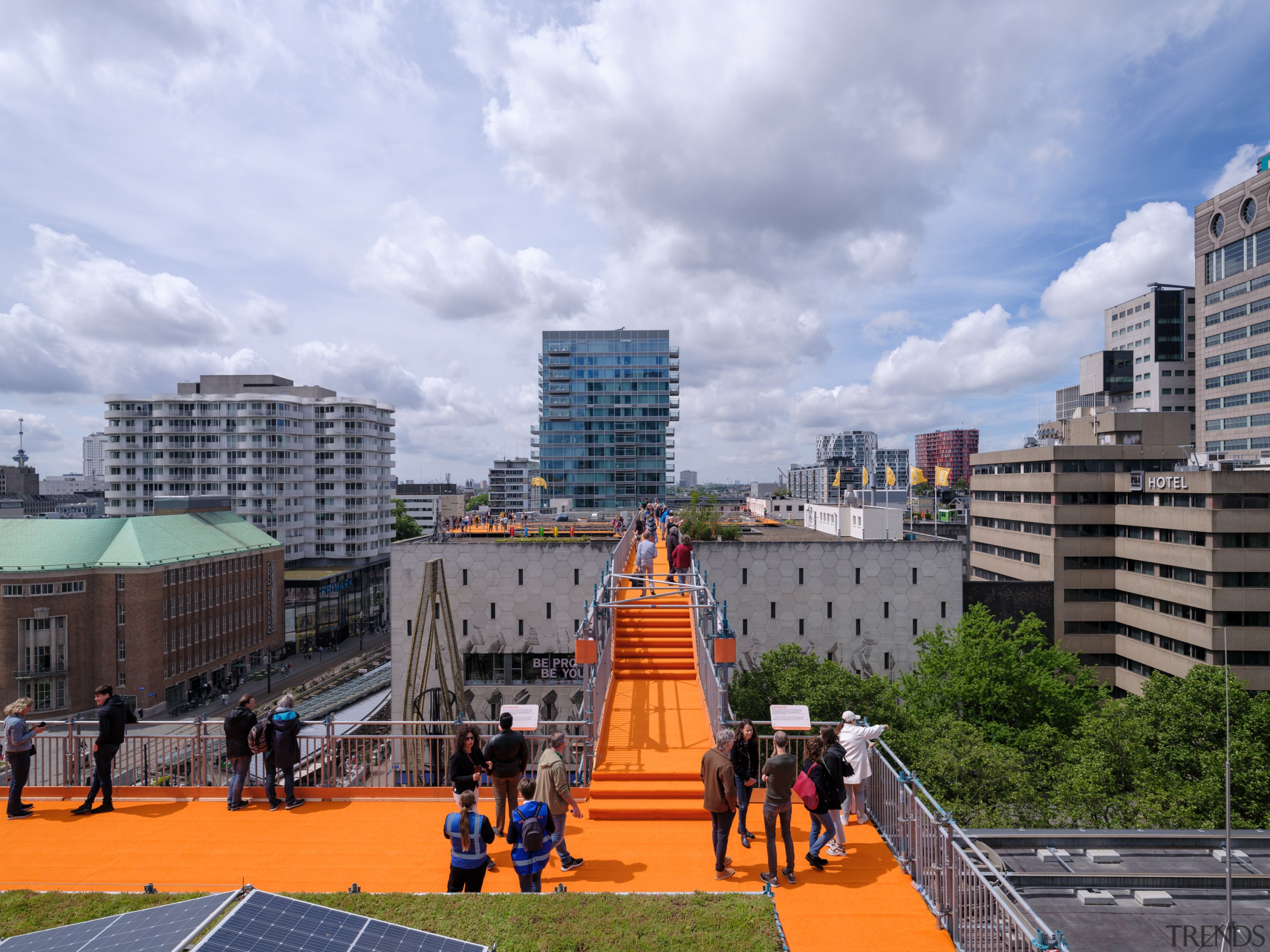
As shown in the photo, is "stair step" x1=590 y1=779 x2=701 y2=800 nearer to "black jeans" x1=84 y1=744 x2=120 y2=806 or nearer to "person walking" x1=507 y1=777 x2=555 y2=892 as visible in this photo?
"person walking" x1=507 y1=777 x2=555 y2=892

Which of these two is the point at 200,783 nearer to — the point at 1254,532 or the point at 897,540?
the point at 897,540

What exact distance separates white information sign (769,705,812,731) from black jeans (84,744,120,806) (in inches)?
347

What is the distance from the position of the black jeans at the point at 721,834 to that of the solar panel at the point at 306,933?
10.6ft

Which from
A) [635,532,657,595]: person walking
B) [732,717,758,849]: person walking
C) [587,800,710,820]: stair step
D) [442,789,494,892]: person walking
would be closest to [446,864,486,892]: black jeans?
[442,789,494,892]: person walking

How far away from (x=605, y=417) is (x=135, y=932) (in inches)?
4089

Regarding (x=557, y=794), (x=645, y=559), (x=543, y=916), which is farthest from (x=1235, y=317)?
(x=543, y=916)

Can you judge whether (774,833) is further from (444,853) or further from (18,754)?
(18,754)

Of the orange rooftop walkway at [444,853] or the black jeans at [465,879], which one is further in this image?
the orange rooftop walkway at [444,853]

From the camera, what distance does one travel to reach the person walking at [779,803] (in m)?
6.93

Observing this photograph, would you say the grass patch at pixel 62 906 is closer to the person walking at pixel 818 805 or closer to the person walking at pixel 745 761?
the person walking at pixel 745 761

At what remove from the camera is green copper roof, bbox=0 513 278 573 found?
45.6 meters

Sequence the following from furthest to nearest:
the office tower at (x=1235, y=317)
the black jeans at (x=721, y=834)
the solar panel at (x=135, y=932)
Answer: the office tower at (x=1235, y=317) → the black jeans at (x=721, y=834) → the solar panel at (x=135, y=932)

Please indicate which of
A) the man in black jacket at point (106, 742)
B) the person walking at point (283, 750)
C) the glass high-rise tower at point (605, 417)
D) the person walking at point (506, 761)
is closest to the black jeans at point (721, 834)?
the person walking at point (506, 761)

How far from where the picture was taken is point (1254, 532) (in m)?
33.0
